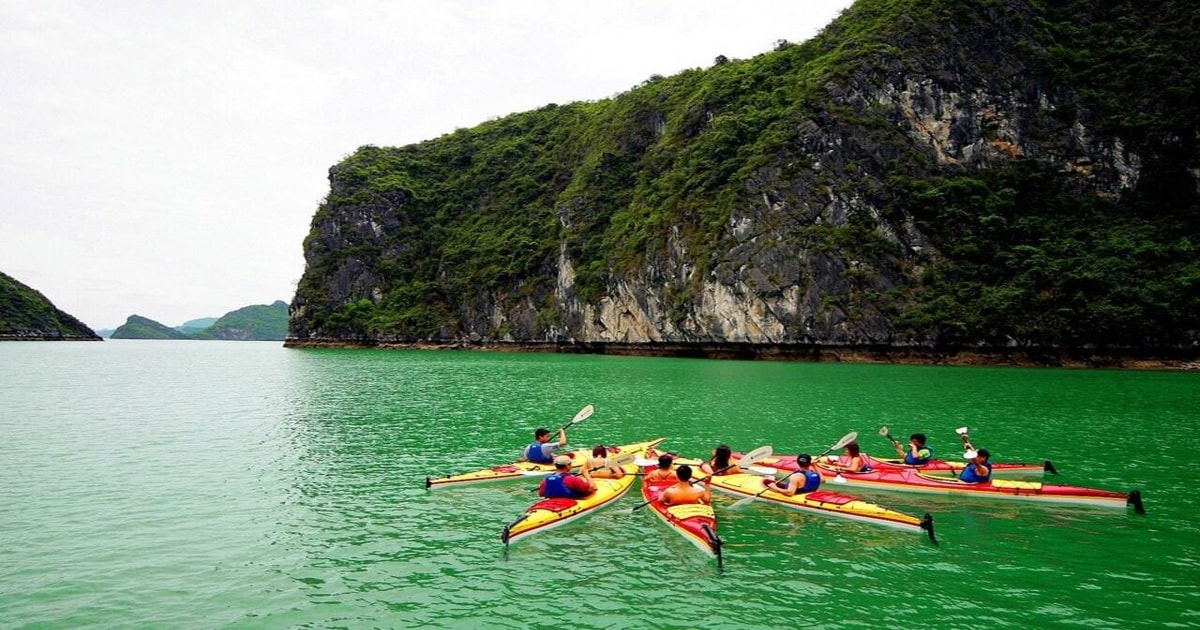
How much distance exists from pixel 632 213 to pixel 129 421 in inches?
2690

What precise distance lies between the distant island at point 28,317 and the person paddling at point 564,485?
6243 inches

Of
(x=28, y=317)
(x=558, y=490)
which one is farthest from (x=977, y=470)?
(x=28, y=317)

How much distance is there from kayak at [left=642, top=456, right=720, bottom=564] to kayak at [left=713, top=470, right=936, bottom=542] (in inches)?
65.6

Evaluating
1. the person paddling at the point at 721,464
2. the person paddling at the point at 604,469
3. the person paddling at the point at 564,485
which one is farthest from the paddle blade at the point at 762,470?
the person paddling at the point at 564,485

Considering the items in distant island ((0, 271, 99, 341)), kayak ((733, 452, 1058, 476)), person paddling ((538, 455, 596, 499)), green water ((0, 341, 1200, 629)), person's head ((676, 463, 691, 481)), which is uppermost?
distant island ((0, 271, 99, 341))

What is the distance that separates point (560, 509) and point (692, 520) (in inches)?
105

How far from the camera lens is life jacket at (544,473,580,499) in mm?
13867

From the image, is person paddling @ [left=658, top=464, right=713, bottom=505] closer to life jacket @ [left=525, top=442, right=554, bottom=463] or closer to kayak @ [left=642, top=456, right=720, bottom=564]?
kayak @ [left=642, top=456, right=720, bottom=564]

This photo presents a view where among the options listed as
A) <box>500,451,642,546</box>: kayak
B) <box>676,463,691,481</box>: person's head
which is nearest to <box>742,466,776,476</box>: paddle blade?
<box>676,463,691,481</box>: person's head

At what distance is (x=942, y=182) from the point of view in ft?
227

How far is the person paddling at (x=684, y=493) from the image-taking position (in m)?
13.3

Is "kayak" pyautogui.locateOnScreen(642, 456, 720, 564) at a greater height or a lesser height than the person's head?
lesser

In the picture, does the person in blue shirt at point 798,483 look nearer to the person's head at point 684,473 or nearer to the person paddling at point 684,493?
the person paddling at point 684,493

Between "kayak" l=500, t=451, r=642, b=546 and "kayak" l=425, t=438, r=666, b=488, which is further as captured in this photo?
"kayak" l=425, t=438, r=666, b=488
